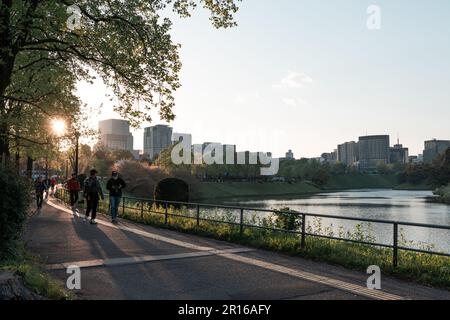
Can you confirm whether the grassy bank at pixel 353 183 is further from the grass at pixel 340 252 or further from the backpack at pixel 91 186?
the grass at pixel 340 252

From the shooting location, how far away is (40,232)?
46.3 feet

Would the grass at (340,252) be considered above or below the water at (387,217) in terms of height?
above

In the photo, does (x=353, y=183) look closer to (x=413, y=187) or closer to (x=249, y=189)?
(x=413, y=187)

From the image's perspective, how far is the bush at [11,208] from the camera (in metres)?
8.05

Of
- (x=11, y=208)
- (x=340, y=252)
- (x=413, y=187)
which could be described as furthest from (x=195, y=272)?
(x=413, y=187)

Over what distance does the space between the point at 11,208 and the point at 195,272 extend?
3.77 meters

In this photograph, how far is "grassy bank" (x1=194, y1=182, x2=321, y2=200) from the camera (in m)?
99.0

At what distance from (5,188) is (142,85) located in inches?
334

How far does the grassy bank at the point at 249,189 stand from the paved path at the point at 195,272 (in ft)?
253

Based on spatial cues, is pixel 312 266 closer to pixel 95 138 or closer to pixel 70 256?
pixel 70 256

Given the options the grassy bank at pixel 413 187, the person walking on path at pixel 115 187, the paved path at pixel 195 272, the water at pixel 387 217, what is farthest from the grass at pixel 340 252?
the grassy bank at pixel 413 187

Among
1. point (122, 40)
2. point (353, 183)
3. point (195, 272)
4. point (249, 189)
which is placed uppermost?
point (122, 40)

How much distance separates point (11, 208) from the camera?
27.1ft

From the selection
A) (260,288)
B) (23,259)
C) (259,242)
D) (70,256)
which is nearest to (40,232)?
(70,256)
